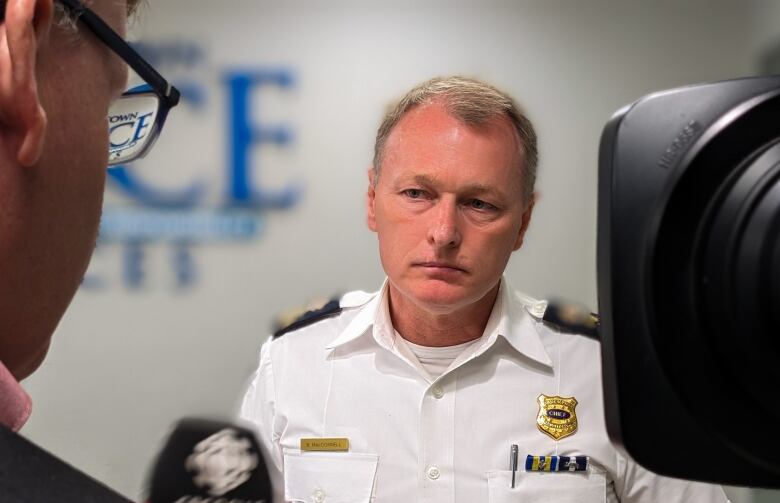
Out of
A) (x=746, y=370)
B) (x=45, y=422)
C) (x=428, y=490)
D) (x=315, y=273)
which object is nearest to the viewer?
(x=746, y=370)

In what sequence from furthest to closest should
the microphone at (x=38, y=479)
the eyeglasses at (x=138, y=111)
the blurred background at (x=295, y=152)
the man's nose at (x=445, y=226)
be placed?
the blurred background at (x=295, y=152)
the man's nose at (x=445, y=226)
the eyeglasses at (x=138, y=111)
the microphone at (x=38, y=479)

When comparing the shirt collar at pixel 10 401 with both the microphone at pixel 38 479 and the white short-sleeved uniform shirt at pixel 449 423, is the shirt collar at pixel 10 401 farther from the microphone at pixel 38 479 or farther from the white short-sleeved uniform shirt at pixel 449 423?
the white short-sleeved uniform shirt at pixel 449 423

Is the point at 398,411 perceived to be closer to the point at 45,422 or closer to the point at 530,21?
the point at 45,422

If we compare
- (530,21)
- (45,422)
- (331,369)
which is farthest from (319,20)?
(45,422)

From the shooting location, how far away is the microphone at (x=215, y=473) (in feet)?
3.09

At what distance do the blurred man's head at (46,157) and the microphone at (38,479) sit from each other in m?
0.10

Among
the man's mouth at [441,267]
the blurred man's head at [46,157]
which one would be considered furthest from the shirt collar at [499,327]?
the blurred man's head at [46,157]

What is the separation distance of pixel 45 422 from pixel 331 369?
80cm

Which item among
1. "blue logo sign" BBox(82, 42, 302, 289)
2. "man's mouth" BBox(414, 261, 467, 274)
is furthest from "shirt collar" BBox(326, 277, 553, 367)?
"blue logo sign" BBox(82, 42, 302, 289)

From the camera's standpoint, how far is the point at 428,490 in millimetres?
909

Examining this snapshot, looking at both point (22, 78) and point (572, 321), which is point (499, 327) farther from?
point (22, 78)

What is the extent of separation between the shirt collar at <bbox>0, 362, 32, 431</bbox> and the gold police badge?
0.68 metres

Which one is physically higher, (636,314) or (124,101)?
(124,101)

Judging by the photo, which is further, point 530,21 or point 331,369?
point 530,21
